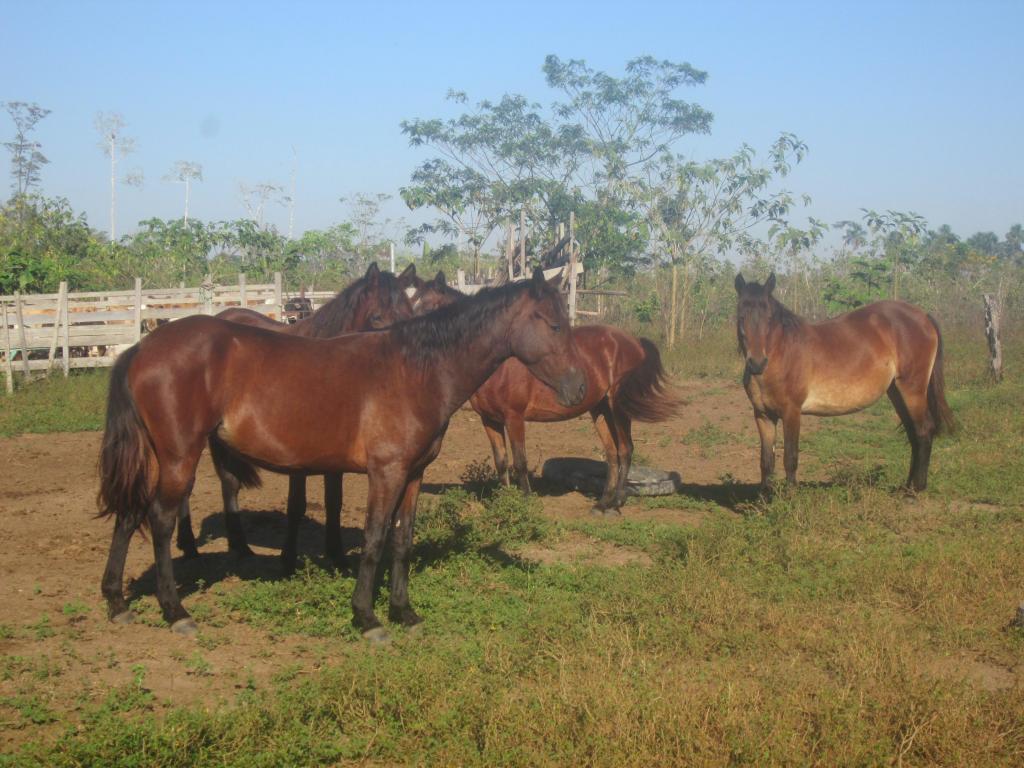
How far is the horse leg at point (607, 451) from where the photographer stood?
8859mm

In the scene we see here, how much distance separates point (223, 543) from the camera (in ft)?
24.4

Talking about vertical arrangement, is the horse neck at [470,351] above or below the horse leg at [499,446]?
above

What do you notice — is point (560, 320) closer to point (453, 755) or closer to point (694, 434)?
point (453, 755)

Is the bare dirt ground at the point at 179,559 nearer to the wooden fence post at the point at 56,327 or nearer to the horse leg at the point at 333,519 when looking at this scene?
the horse leg at the point at 333,519

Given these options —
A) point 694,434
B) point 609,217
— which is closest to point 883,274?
point 609,217

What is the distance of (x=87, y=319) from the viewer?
52.4 ft

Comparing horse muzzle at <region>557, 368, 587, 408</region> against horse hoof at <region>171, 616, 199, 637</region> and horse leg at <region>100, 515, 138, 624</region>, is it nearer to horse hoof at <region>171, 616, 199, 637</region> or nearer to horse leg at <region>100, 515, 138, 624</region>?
horse hoof at <region>171, 616, 199, 637</region>

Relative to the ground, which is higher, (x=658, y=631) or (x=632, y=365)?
(x=632, y=365)

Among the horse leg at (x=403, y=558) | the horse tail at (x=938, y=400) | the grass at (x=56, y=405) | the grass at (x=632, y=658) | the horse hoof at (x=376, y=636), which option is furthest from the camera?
the grass at (x=56, y=405)

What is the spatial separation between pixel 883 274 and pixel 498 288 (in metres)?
18.9

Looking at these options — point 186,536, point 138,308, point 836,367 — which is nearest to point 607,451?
point 836,367

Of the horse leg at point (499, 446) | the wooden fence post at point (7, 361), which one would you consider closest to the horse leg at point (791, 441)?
the horse leg at point (499, 446)

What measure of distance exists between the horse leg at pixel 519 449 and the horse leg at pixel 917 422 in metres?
3.82

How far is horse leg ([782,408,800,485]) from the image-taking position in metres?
8.61
